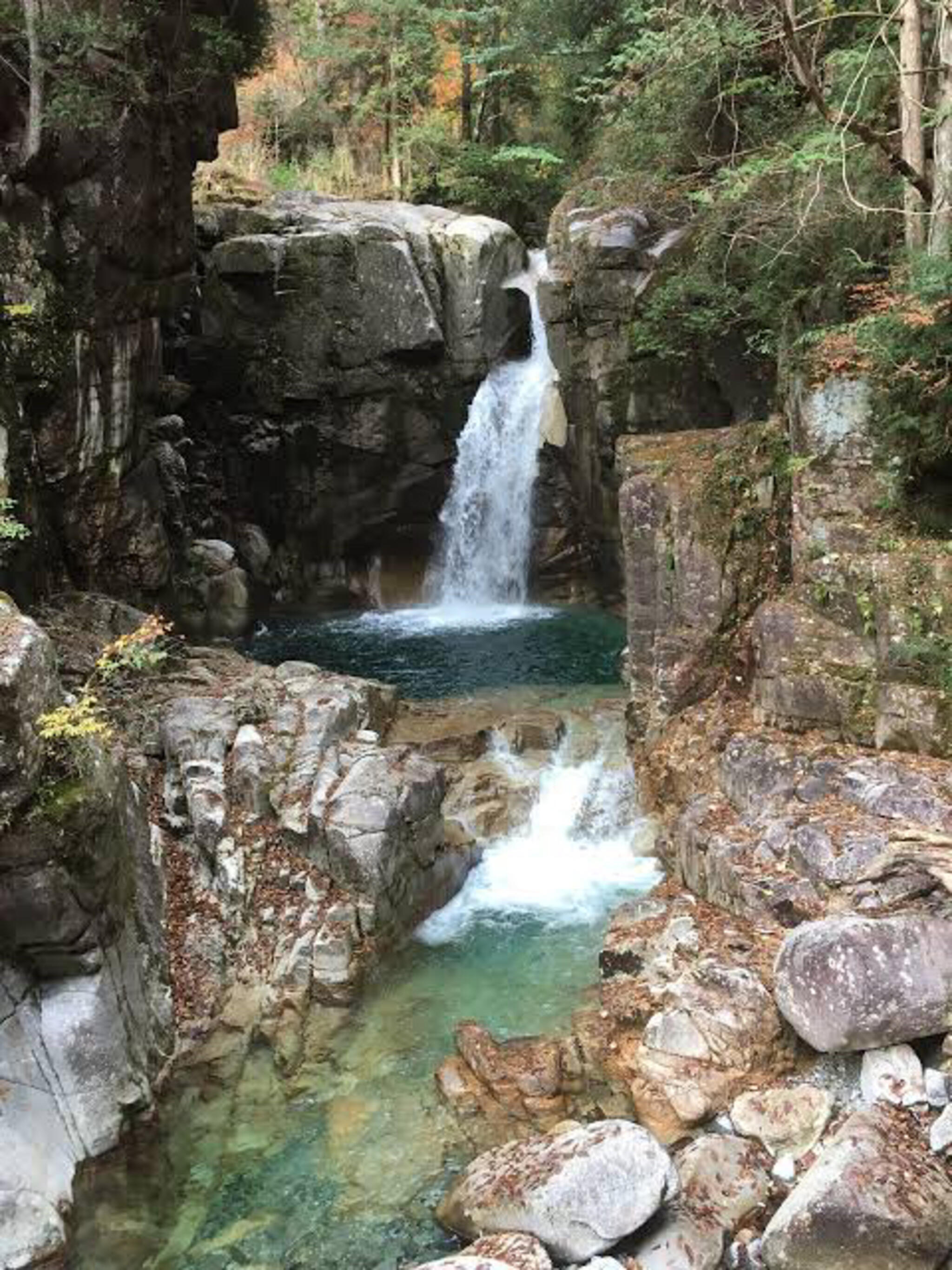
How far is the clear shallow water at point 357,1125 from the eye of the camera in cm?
657

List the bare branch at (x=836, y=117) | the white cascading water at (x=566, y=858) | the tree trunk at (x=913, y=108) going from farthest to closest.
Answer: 1. the white cascading water at (x=566, y=858)
2. the tree trunk at (x=913, y=108)
3. the bare branch at (x=836, y=117)

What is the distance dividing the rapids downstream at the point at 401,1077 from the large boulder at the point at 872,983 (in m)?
2.39

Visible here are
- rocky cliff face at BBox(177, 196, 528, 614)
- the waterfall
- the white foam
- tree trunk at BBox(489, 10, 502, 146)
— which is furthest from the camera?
tree trunk at BBox(489, 10, 502, 146)

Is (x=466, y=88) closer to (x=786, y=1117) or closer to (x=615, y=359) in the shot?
(x=615, y=359)

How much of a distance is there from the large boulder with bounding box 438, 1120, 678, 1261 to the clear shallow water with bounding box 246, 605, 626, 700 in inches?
379

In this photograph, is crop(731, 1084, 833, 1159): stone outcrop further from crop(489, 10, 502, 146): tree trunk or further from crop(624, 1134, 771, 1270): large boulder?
crop(489, 10, 502, 146): tree trunk

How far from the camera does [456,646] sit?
19078 millimetres

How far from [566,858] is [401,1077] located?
13.3 ft

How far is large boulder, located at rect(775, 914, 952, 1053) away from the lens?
6.70 m

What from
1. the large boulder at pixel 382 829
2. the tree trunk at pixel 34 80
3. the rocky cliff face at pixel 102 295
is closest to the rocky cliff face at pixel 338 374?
the rocky cliff face at pixel 102 295

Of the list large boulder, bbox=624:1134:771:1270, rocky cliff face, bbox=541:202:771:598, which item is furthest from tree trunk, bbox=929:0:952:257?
large boulder, bbox=624:1134:771:1270

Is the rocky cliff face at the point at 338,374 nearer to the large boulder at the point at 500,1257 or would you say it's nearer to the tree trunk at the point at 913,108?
the tree trunk at the point at 913,108

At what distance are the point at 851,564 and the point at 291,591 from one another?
50.7 ft

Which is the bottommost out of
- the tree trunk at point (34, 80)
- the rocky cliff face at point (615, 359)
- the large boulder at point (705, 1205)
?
the large boulder at point (705, 1205)
